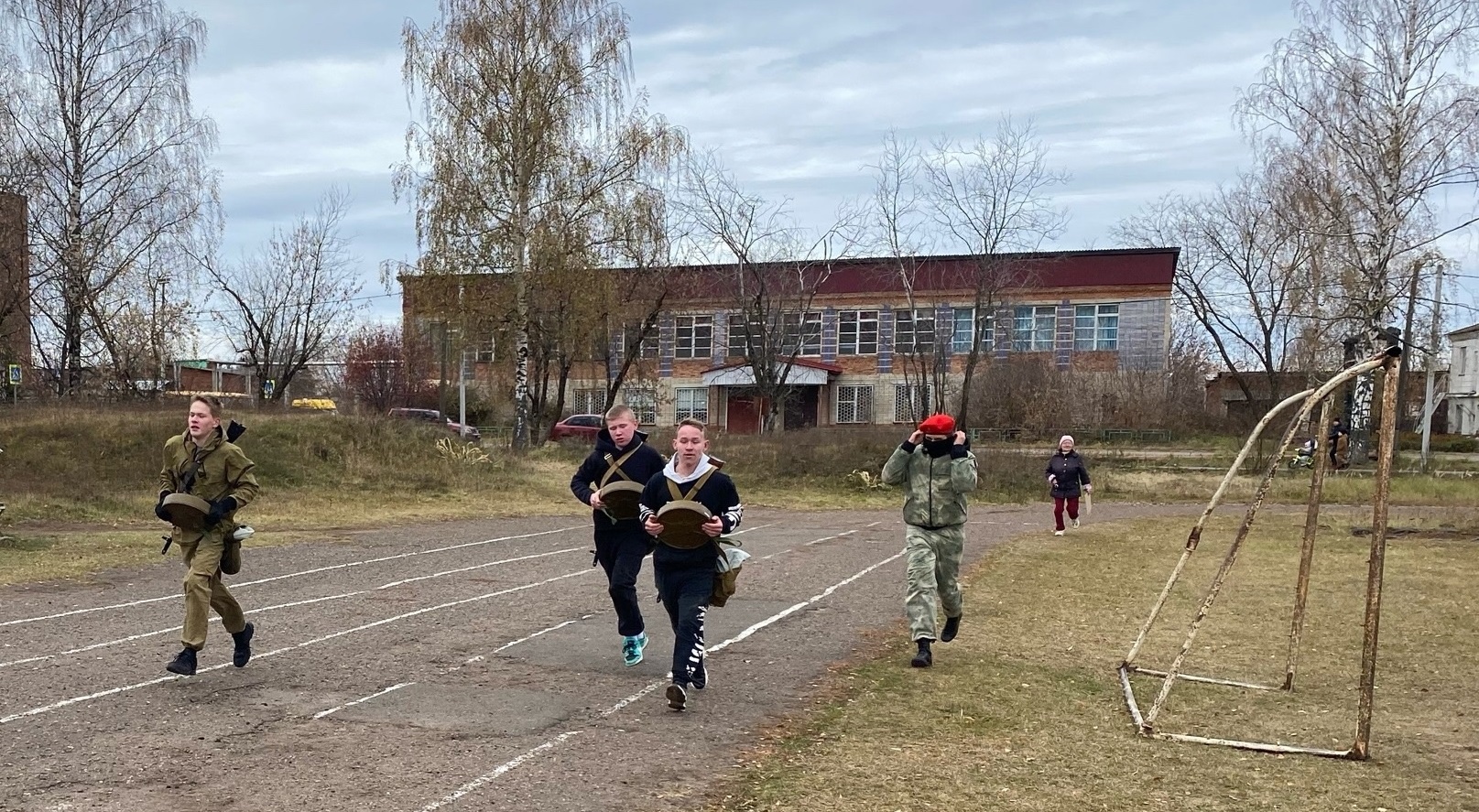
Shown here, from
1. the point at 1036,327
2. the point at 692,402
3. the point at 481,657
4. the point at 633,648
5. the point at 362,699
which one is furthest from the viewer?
the point at 692,402

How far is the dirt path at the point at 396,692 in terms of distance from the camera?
5273mm

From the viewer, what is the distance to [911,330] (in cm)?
5612

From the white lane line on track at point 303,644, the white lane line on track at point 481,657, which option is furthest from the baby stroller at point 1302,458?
the white lane line on track at point 481,657

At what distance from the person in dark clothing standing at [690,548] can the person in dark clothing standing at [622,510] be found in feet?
1.57

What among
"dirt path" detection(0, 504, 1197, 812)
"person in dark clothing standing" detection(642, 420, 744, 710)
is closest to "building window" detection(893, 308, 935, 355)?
"dirt path" detection(0, 504, 1197, 812)

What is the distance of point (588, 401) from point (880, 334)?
626 inches

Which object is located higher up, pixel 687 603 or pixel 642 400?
pixel 642 400

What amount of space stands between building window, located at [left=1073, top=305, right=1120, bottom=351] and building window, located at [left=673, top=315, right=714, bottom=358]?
18.1 meters

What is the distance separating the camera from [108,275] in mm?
30625

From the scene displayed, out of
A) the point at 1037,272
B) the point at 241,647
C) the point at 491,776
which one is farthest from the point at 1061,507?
the point at 1037,272

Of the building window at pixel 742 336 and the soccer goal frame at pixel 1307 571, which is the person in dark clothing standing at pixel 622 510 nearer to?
the soccer goal frame at pixel 1307 571

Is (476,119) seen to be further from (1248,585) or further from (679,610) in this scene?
(679,610)

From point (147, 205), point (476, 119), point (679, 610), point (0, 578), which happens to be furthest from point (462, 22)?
point (679, 610)

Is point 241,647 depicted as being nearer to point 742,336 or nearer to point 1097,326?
point 742,336
